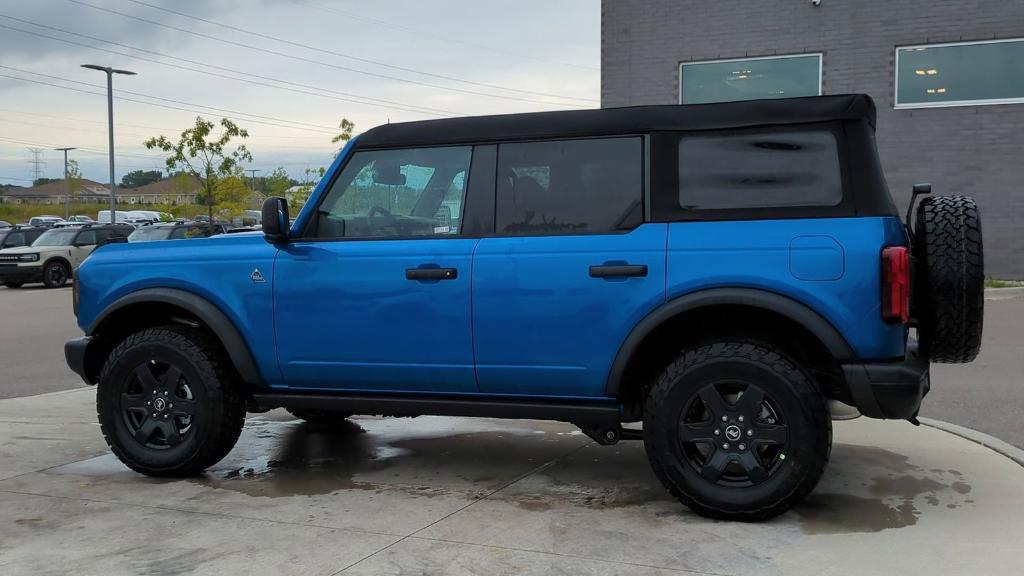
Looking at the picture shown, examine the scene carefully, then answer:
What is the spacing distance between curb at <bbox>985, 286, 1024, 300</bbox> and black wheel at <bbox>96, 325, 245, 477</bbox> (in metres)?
14.1

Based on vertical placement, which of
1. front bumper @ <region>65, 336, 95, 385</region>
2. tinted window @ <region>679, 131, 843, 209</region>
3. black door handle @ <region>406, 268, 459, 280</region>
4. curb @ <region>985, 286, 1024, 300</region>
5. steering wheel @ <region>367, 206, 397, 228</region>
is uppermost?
tinted window @ <region>679, 131, 843, 209</region>

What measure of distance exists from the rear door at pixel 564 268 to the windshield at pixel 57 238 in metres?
24.0

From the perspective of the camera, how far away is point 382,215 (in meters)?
5.15

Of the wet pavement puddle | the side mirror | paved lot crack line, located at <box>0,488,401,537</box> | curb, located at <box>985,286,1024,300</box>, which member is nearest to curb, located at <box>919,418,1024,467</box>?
the wet pavement puddle

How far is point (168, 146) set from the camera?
129 feet

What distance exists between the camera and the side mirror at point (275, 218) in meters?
5.07

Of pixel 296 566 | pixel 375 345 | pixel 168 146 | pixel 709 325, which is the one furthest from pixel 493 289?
pixel 168 146

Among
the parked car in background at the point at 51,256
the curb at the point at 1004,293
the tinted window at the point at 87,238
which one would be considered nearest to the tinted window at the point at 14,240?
the parked car in background at the point at 51,256

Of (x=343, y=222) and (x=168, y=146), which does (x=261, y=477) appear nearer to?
(x=343, y=222)

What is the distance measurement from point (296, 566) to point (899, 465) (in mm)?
3530

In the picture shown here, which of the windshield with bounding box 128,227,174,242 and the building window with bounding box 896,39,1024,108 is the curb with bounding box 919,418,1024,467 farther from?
the windshield with bounding box 128,227,174,242

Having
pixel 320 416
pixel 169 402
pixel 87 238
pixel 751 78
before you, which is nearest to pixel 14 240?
pixel 87 238

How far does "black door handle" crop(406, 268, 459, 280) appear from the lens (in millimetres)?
4797

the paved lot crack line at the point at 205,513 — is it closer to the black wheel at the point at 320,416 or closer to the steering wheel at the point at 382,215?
the steering wheel at the point at 382,215
